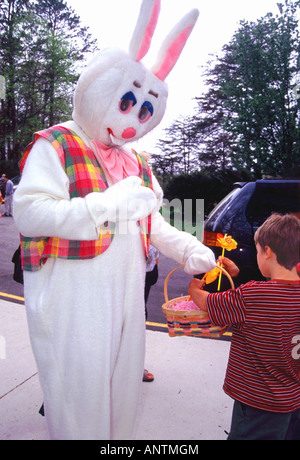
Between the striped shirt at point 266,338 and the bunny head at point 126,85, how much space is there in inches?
33.4

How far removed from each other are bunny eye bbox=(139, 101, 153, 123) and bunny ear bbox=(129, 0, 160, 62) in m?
0.19

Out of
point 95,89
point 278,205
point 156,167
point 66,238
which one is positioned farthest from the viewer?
point 156,167

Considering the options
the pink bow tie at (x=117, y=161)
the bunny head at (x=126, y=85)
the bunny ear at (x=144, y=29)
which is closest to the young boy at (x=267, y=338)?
the pink bow tie at (x=117, y=161)

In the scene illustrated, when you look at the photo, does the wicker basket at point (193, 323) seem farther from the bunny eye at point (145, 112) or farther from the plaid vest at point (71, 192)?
the bunny eye at point (145, 112)

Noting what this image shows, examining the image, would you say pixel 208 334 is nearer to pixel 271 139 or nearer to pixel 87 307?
pixel 87 307

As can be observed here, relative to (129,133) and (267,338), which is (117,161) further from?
(267,338)

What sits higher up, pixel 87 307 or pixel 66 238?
pixel 66 238

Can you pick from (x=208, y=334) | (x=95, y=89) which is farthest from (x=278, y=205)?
(x=95, y=89)

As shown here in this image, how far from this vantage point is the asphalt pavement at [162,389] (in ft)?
6.83

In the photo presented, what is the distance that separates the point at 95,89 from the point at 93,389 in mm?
1180

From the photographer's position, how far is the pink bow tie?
5.21 ft

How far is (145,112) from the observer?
165 cm

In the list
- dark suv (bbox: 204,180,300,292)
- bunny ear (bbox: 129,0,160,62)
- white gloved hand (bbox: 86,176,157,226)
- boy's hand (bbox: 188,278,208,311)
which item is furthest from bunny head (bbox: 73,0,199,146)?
dark suv (bbox: 204,180,300,292)
